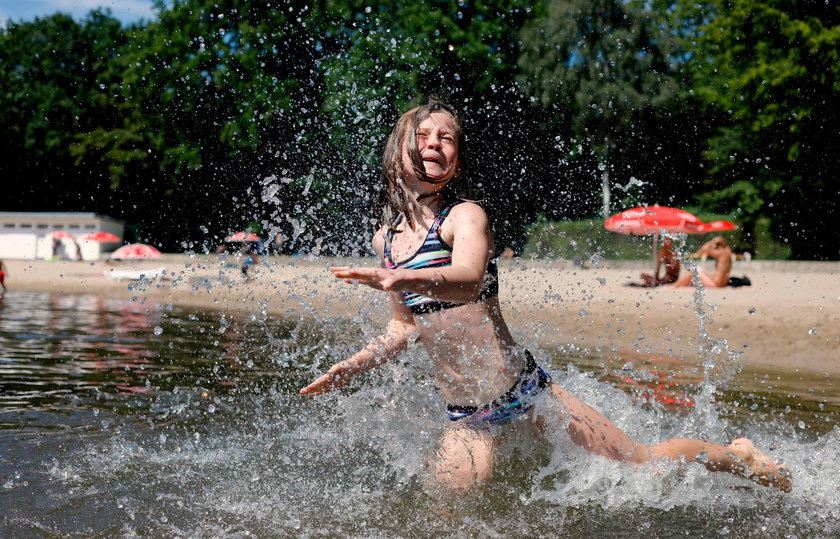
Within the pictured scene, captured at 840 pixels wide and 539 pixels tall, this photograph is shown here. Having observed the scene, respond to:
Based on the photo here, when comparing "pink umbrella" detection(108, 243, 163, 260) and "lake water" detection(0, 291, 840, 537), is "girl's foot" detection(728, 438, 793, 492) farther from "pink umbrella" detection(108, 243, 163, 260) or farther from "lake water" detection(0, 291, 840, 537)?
"pink umbrella" detection(108, 243, 163, 260)

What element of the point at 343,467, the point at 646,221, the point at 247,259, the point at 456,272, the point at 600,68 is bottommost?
the point at 247,259

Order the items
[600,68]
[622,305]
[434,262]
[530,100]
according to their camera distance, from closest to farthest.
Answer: [434,262], [622,305], [600,68], [530,100]

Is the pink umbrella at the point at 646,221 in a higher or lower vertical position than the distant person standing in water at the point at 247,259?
higher

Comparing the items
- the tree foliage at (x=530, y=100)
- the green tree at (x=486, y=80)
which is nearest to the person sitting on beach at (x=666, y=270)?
the tree foliage at (x=530, y=100)

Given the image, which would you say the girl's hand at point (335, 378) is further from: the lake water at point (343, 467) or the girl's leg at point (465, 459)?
the girl's leg at point (465, 459)

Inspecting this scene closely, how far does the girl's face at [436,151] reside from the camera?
404 centimetres

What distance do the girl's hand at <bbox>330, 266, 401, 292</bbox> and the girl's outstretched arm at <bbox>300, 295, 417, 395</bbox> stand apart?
109cm

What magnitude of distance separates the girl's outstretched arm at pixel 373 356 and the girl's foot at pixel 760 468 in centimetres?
179

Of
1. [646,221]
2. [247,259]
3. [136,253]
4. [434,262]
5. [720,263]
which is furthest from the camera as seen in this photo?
[136,253]

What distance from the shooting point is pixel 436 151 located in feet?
13.2

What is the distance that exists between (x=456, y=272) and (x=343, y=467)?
1.82m

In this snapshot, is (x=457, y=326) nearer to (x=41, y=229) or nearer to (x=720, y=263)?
(x=720, y=263)

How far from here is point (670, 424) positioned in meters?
6.59

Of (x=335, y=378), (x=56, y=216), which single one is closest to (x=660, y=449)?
(x=335, y=378)
